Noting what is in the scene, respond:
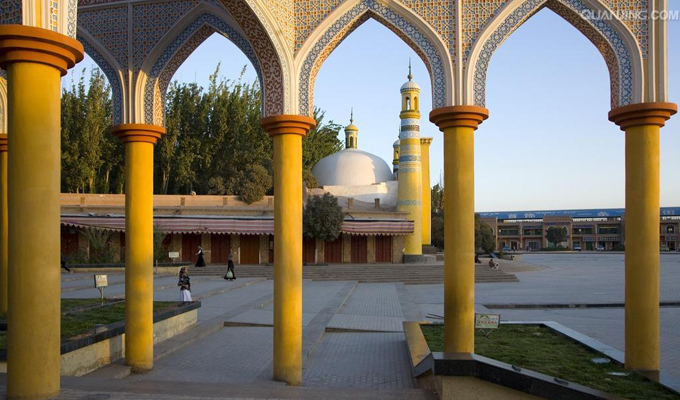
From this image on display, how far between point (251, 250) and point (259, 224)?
5.12 ft

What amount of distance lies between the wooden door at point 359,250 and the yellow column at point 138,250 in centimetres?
2194

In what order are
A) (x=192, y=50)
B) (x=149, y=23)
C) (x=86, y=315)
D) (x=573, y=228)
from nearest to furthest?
(x=149, y=23)
(x=192, y=50)
(x=86, y=315)
(x=573, y=228)

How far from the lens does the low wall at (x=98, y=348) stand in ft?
19.8

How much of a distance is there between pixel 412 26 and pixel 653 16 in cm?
243

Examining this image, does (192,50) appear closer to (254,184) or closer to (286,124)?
(286,124)

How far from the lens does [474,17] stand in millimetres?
6211

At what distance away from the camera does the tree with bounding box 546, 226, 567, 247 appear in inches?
2891

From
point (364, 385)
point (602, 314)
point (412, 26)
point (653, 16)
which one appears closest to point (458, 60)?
point (412, 26)

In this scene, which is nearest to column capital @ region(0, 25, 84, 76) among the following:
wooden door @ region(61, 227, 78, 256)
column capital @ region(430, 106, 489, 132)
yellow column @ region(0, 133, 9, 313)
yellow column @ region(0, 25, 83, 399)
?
yellow column @ region(0, 25, 83, 399)

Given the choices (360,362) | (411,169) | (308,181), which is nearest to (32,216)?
(360,362)

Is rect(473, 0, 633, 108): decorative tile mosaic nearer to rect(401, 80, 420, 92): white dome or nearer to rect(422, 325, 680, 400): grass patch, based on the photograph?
rect(422, 325, 680, 400): grass patch

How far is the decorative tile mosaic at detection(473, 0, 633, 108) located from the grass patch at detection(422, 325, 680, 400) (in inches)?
107

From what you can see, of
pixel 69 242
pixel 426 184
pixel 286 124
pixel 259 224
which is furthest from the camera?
pixel 426 184

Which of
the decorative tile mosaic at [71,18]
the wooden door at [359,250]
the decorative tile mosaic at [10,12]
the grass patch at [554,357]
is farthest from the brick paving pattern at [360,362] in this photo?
the wooden door at [359,250]
